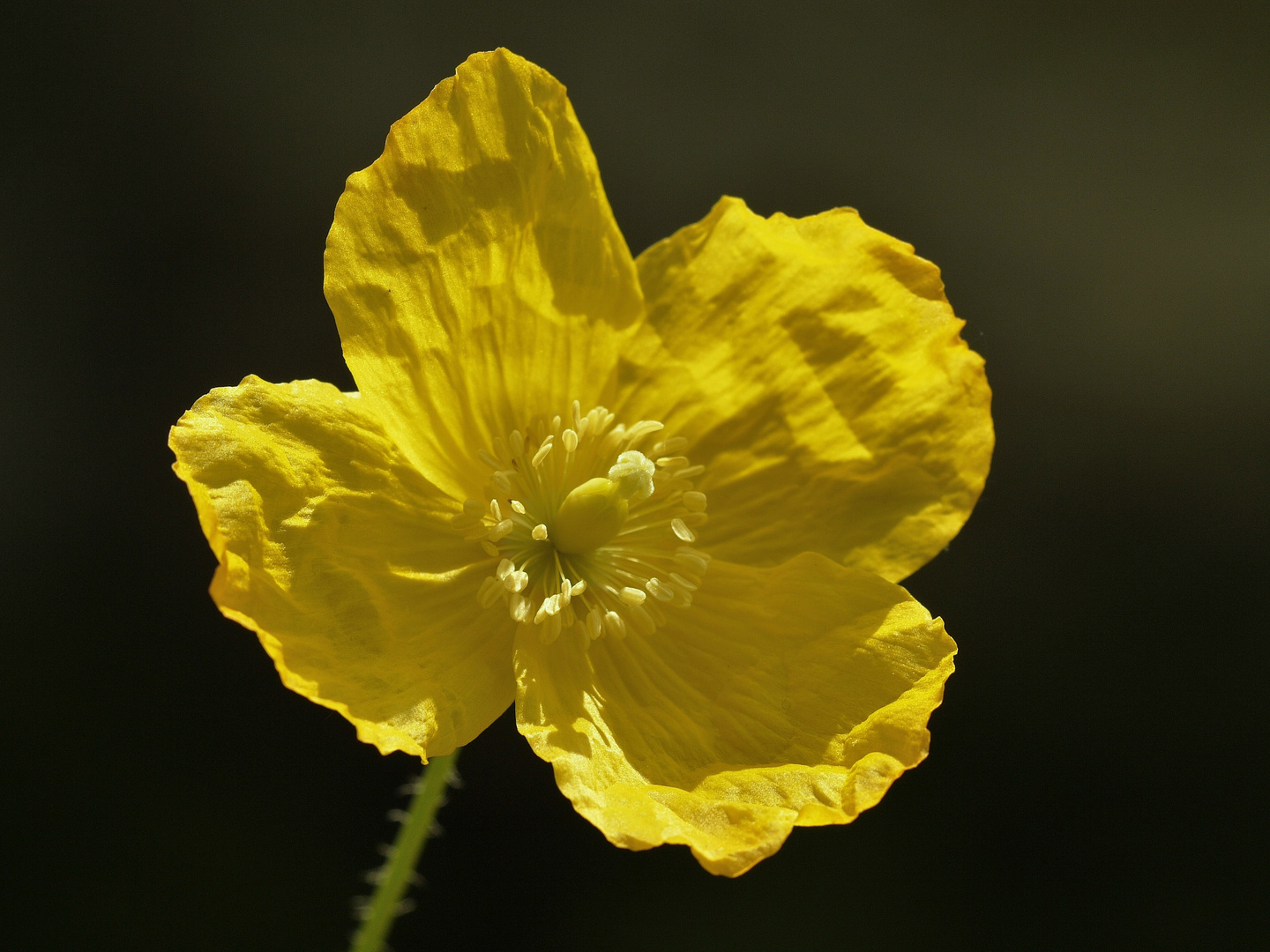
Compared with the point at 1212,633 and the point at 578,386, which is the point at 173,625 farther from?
the point at 1212,633

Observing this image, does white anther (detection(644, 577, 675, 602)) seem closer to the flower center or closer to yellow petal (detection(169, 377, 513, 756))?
the flower center

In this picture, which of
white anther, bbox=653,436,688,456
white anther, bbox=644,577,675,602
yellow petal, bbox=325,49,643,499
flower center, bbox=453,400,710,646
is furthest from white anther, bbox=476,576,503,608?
white anther, bbox=653,436,688,456

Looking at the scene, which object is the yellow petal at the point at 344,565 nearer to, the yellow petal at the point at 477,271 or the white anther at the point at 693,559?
the yellow petal at the point at 477,271

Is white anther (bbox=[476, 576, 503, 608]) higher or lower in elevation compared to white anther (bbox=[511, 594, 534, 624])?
higher

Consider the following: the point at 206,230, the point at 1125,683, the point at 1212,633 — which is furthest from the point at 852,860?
the point at 206,230

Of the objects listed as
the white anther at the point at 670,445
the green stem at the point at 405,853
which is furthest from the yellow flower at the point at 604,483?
the green stem at the point at 405,853
